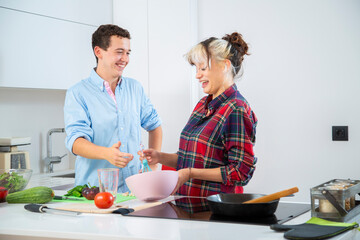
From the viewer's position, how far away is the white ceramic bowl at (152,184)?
1781mm

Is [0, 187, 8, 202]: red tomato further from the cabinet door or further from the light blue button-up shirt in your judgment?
the cabinet door

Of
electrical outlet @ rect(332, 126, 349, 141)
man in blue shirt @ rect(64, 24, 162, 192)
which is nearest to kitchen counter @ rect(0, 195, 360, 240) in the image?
man in blue shirt @ rect(64, 24, 162, 192)

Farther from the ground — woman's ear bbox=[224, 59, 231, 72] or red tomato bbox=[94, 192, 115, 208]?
woman's ear bbox=[224, 59, 231, 72]

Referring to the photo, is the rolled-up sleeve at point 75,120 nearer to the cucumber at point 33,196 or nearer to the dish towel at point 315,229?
the cucumber at point 33,196

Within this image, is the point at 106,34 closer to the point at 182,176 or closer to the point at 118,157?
the point at 118,157

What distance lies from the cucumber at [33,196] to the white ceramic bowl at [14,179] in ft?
0.25

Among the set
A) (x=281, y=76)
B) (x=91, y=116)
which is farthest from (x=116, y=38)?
(x=281, y=76)

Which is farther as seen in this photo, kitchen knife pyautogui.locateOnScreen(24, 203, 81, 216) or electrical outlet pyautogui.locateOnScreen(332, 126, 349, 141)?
electrical outlet pyautogui.locateOnScreen(332, 126, 349, 141)

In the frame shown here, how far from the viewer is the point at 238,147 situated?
6.44ft

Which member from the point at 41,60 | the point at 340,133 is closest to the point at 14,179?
the point at 41,60

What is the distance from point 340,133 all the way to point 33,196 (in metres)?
2.03

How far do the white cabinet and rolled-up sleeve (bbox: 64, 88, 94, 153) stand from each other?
0.91 m

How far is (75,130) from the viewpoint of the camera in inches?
91.1

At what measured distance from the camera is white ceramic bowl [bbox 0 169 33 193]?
1.96m
